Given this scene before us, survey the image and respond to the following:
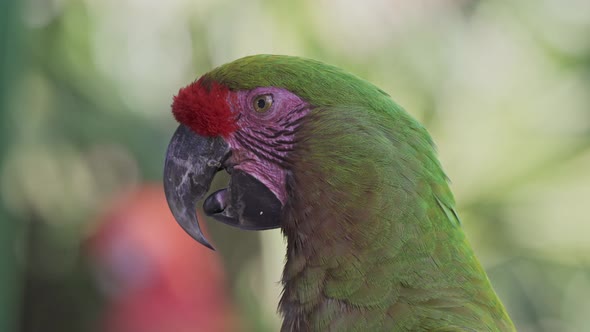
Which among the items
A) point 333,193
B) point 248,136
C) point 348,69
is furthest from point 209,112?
point 348,69

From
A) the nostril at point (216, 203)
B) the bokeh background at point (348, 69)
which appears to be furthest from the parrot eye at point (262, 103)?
the bokeh background at point (348, 69)

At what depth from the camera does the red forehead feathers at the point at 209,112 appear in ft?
3.42

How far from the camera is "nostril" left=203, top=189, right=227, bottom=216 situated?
1.05m

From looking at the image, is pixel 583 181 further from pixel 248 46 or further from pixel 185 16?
pixel 185 16

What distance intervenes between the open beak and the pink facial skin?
0.05 feet

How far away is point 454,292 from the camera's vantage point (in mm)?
928

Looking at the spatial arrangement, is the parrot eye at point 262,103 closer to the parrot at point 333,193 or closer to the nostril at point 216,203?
the parrot at point 333,193

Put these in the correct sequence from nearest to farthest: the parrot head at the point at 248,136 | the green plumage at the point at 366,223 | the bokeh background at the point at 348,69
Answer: the green plumage at the point at 366,223, the parrot head at the point at 248,136, the bokeh background at the point at 348,69

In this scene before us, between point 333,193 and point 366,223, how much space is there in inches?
2.8

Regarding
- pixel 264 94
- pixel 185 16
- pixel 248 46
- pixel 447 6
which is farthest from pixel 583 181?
pixel 264 94

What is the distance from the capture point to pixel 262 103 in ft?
3.42

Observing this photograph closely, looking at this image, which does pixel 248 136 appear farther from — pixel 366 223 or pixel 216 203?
pixel 366 223

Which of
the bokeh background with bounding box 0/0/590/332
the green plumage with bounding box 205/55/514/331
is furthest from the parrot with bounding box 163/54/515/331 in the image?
the bokeh background with bounding box 0/0/590/332

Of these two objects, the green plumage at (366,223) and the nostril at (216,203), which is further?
the nostril at (216,203)
